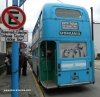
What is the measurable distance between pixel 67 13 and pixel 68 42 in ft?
4.51

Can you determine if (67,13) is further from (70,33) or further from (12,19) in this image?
(12,19)

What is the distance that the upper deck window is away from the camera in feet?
47.6

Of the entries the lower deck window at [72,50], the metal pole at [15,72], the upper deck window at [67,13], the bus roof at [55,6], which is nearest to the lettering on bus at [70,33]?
the lower deck window at [72,50]

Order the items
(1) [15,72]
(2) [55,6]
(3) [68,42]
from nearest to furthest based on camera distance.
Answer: (1) [15,72] → (3) [68,42] → (2) [55,6]

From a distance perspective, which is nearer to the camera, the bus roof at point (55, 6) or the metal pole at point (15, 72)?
the metal pole at point (15, 72)

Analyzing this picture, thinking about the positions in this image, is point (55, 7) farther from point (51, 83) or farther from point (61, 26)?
point (51, 83)

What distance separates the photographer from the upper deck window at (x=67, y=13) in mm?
14513

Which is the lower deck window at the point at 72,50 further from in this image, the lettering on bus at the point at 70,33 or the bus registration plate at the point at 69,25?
the bus registration plate at the point at 69,25

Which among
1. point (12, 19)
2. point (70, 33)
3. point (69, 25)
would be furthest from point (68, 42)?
point (12, 19)

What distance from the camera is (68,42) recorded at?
14.3 meters

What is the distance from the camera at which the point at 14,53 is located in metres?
9.16

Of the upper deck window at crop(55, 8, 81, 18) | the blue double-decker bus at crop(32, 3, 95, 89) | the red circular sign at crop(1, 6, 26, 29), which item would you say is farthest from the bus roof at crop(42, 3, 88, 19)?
the red circular sign at crop(1, 6, 26, 29)

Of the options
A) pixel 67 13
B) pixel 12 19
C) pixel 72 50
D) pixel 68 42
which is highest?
pixel 67 13

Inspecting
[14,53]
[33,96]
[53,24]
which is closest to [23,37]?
[14,53]
